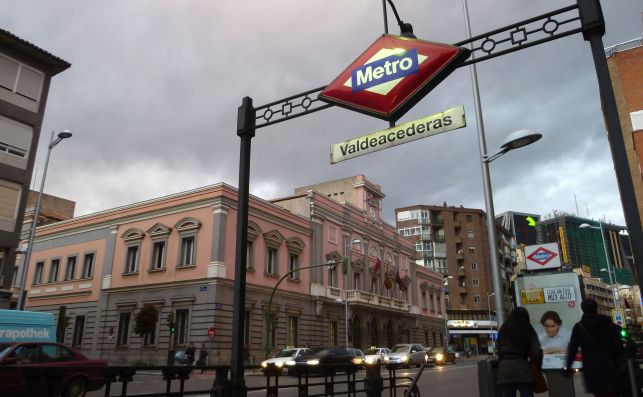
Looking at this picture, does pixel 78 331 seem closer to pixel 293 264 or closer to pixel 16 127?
pixel 293 264

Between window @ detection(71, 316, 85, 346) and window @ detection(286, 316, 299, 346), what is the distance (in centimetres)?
1479

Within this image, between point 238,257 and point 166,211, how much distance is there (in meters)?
28.3

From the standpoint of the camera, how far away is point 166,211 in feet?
113

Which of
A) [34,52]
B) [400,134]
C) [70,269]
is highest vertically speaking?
[34,52]

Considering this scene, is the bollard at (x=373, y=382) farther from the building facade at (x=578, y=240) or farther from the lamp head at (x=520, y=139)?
the building facade at (x=578, y=240)

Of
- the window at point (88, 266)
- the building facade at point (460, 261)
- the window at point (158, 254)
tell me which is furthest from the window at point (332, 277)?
the building facade at point (460, 261)

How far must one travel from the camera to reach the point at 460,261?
84.5 meters

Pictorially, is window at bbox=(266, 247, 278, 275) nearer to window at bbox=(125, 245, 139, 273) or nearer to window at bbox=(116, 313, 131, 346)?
window at bbox=(125, 245, 139, 273)

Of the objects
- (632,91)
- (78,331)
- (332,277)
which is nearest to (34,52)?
(78,331)

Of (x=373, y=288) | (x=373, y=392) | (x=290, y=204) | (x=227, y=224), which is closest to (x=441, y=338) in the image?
(x=373, y=288)

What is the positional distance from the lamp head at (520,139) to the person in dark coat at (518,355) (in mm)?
5249

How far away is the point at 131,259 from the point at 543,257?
98.4 ft

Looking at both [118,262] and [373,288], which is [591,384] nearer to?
[118,262]

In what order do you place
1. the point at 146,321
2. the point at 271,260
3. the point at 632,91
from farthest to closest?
the point at 271,260
the point at 632,91
the point at 146,321
